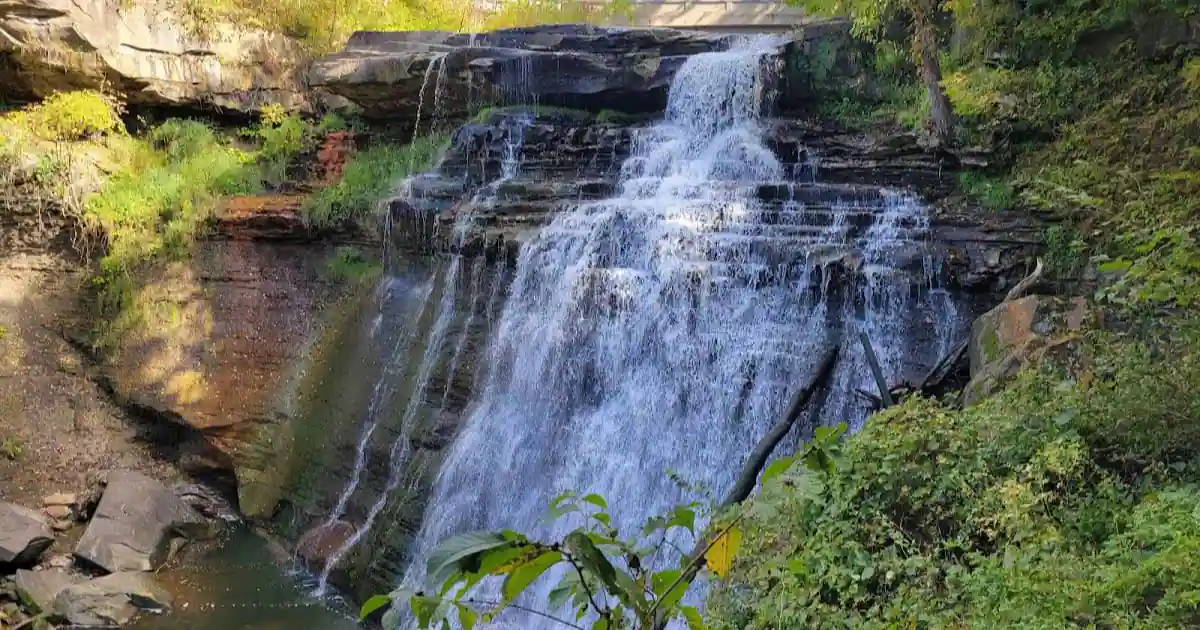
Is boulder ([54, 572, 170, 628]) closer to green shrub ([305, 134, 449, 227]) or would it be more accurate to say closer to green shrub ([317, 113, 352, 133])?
green shrub ([305, 134, 449, 227])

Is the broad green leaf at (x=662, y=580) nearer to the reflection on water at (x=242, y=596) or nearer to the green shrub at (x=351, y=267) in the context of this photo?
the reflection on water at (x=242, y=596)

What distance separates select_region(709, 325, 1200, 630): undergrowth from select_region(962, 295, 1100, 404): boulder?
1.76 feet

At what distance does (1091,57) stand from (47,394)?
536 inches

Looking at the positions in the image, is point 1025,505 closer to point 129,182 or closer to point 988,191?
point 988,191

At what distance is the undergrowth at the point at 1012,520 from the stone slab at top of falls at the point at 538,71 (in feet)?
28.8

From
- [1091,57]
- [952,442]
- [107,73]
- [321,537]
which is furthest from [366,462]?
[1091,57]

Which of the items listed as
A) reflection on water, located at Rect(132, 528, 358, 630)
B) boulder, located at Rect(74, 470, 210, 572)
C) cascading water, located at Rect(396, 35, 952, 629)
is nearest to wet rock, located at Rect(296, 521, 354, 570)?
reflection on water, located at Rect(132, 528, 358, 630)

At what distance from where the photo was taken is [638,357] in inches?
314

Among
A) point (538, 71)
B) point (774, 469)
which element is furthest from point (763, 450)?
point (538, 71)

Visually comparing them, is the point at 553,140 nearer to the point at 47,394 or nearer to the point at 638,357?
the point at 638,357

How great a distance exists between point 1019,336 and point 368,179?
940 centimetres

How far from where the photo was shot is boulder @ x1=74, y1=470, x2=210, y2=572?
859 centimetres

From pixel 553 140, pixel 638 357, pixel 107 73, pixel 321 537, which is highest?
pixel 107 73

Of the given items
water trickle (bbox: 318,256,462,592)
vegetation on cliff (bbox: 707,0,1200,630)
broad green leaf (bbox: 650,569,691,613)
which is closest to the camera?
broad green leaf (bbox: 650,569,691,613)
